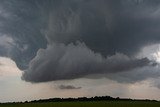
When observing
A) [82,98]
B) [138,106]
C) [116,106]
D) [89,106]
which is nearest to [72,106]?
[89,106]

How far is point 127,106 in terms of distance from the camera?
98312 millimetres

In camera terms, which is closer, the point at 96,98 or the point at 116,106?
the point at 116,106

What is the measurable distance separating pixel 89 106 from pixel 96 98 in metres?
89.1

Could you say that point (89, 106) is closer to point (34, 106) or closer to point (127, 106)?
point (127, 106)

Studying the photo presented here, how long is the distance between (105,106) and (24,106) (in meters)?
30.2

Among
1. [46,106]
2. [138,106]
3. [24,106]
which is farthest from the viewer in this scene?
[24,106]

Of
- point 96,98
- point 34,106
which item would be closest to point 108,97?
point 96,98

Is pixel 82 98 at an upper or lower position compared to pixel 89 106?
upper

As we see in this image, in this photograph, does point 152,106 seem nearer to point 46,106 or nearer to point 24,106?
point 46,106

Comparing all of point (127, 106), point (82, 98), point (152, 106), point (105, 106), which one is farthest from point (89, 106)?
point (82, 98)

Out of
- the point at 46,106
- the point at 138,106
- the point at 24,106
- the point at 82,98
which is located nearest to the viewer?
the point at 138,106

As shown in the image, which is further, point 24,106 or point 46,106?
point 24,106

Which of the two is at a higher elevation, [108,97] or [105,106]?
[108,97]

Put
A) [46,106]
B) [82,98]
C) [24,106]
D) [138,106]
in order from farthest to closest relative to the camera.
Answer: [82,98] → [24,106] → [46,106] → [138,106]
